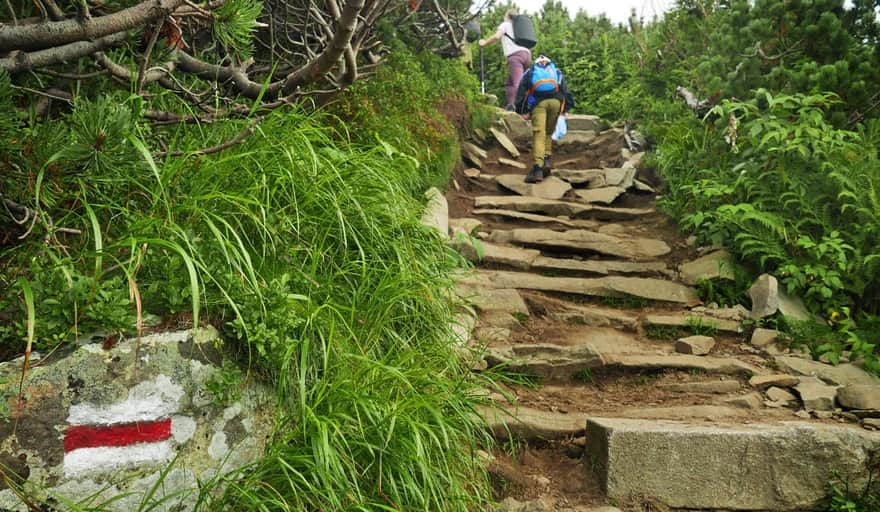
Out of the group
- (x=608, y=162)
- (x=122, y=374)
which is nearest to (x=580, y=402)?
(x=122, y=374)

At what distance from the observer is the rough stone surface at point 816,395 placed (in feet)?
13.6

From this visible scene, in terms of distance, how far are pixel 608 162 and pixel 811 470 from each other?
7.84 metres

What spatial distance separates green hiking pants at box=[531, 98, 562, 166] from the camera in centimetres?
938

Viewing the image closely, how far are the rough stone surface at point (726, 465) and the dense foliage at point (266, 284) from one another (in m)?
0.73

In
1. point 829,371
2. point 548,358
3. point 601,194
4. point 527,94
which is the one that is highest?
point 527,94

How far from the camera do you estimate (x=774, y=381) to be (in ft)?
14.7

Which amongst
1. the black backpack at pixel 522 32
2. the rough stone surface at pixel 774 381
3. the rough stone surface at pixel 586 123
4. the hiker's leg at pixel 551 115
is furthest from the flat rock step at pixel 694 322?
the black backpack at pixel 522 32

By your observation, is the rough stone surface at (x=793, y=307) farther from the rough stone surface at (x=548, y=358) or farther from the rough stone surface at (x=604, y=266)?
the rough stone surface at (x=548, y=358)

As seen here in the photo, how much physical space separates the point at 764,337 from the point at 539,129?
4975 mm

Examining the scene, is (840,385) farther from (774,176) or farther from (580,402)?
(774,176)

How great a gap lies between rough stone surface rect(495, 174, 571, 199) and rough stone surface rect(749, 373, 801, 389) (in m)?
4.54

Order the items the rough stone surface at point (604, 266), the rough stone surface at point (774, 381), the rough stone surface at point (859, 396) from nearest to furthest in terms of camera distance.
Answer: the rough stone surface at point (859, 396) → the rough stone surface at point (774, 381) → the rough stone surface at point (604, 266)

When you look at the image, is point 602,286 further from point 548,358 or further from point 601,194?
point 601,194

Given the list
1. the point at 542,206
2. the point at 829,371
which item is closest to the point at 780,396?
the point at 829,371
